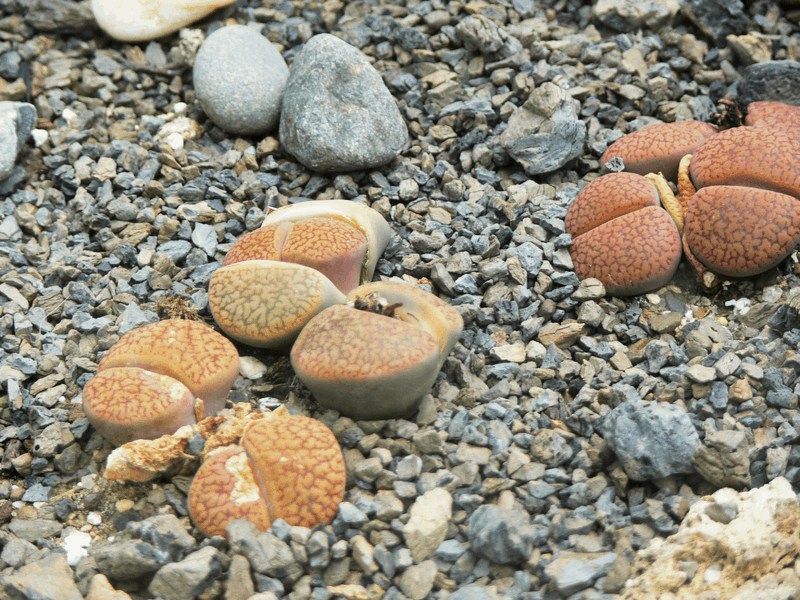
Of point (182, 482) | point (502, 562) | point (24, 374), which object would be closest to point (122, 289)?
point (24, 374)

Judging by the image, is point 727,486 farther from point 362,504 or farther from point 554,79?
point 554,79

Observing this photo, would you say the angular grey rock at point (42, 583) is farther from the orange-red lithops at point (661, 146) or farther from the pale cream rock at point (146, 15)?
the pale cream rock at point (146, 15)

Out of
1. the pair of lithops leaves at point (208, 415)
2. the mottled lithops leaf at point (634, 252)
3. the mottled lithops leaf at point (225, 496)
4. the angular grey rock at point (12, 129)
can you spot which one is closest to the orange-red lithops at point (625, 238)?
the mottled lithops leaf at point (634, 252)

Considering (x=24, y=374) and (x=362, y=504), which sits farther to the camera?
(x=24, y=374)

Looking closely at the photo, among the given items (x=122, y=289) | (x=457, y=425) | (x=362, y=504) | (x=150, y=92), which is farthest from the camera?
(x=150, y=92)

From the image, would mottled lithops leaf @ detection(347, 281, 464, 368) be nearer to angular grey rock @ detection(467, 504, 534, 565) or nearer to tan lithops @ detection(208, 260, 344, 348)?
tan lithops @ detection(208, 260, 344, 348)

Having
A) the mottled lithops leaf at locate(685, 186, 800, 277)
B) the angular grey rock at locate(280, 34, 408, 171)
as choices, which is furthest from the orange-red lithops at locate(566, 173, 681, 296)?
the angular grey rock at locate(280, 34, 408, 171)
